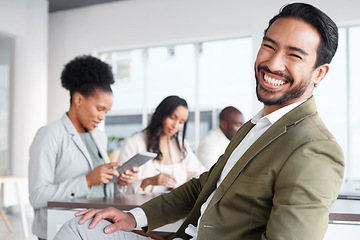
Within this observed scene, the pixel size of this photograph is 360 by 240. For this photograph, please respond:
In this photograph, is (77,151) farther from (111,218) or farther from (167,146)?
(167,146)

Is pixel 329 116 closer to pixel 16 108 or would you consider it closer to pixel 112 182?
pixel 112 182

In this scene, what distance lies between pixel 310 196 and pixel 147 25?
20.7 feet

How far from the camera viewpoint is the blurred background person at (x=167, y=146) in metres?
3.34

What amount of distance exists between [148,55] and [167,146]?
159 inches

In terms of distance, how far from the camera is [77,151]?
2379mm

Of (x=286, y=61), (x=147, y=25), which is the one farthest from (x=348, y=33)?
(x=286, y=61)

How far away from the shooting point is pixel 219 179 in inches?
58.0

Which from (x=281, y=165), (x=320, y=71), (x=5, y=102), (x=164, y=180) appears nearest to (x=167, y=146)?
(x=164, y=180)

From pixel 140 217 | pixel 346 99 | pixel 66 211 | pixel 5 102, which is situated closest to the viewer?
pixel 140 217

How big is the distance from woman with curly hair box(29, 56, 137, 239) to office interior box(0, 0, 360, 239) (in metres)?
3.69

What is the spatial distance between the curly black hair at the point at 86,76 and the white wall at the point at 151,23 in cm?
388

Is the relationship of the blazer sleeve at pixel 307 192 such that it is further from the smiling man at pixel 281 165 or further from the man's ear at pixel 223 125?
the man's ear at pixel 223 125

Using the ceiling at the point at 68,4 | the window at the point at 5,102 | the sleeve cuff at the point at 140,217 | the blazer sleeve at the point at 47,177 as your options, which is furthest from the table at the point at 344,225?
the ceiling at the point at 68,4

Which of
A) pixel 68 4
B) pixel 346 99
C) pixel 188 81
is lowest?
pixel 346 99
